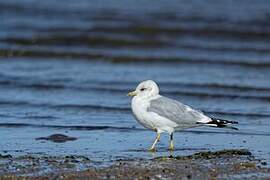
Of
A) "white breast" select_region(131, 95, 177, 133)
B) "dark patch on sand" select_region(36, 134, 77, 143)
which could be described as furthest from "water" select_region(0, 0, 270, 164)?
"white breast" select_region(131, 95, 177, 133)

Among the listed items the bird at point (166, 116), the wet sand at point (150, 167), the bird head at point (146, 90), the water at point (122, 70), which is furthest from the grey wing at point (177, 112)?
the wet sand at point (150, 167)

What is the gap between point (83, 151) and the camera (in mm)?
8531

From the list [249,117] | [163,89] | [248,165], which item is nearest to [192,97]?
[163,89]

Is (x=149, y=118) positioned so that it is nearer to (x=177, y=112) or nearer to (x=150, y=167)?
(x=177, y=112)

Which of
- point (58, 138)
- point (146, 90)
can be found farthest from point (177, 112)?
point (58, 138)

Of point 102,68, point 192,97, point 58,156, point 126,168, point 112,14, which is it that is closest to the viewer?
point 126,168

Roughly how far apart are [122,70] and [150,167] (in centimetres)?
713

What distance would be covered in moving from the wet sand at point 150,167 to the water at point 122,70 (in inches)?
13.8

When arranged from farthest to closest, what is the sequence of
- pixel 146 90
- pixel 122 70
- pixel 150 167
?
pixel 122 70, pixel 146 90, pixel 150 167

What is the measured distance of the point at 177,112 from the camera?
8688 millimetres

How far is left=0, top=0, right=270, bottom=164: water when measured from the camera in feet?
30.6

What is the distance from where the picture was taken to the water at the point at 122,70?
9.34 m

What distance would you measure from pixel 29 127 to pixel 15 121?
1.37 ft

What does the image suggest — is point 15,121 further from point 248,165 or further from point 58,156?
point 248,165
